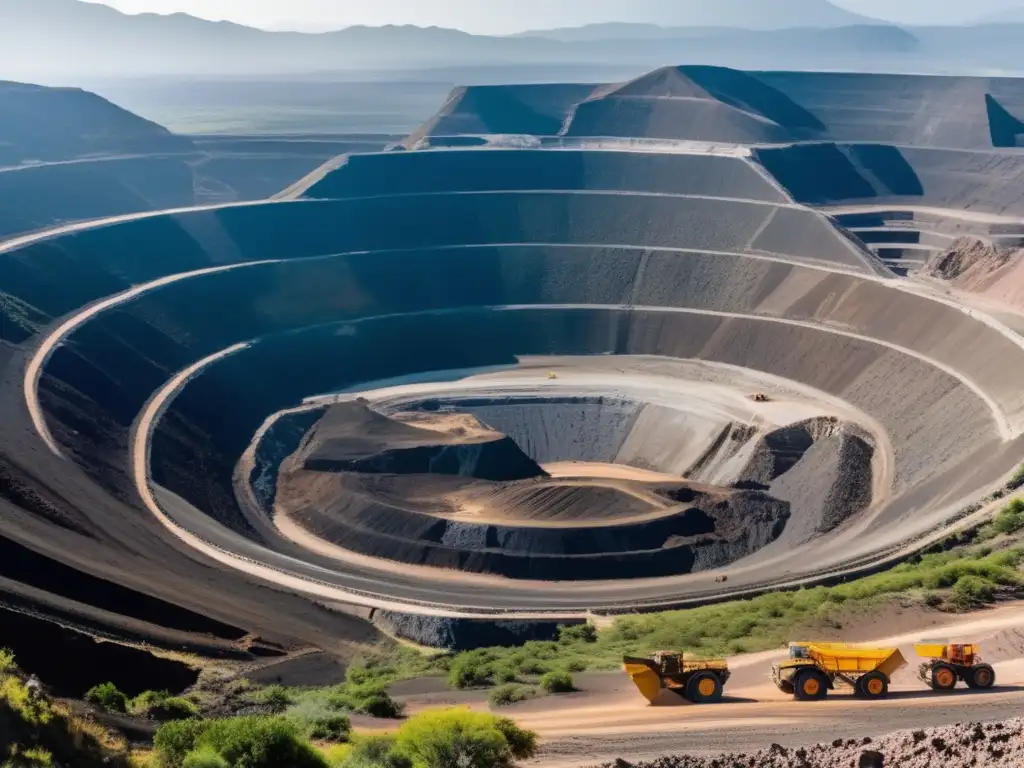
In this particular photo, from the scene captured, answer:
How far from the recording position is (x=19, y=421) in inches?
2261

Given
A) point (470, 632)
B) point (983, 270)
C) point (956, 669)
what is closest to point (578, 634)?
point (470, 632)

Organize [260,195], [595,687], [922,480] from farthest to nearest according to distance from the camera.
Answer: [260,195], [922,480], [595,687]

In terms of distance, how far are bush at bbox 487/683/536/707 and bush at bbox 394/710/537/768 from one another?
6806mm

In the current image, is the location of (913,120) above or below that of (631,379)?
above

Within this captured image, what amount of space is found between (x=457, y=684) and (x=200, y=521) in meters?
26.7

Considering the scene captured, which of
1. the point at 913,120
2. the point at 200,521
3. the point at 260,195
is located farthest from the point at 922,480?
the point at 260,195

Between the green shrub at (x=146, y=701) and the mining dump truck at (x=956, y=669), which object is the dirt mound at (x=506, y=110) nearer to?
the green shrub at (x=146, y=701)

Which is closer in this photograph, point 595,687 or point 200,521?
point 595,687

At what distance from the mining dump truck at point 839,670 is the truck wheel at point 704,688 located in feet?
5.02

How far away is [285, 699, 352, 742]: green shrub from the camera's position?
25172mm

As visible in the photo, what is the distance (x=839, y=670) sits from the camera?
90.0 ft

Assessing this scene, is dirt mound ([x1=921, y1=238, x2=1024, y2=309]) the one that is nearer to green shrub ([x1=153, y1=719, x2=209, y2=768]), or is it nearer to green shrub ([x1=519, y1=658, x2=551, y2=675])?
green shrub ([x1=519, y1=658, x2=551, y2=675])

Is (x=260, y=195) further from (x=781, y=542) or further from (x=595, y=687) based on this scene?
(x=595, y=687)

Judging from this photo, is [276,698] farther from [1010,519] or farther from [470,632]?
[1010,519]
